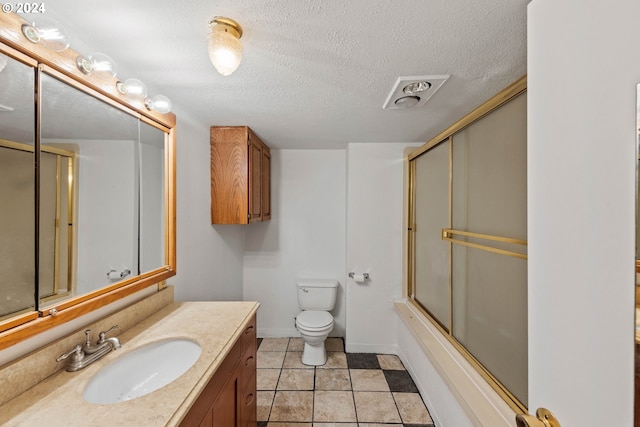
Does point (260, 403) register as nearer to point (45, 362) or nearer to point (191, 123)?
point (45, 362)

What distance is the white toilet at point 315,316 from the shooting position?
244 centimetres

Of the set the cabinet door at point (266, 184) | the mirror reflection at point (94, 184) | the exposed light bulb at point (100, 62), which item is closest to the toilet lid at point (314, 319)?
the cabinet door at point (266, 184)

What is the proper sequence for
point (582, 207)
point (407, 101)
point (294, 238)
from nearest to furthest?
point (582, 207) < point (407, 101) < point (294, 238)

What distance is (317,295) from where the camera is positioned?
2861 mm

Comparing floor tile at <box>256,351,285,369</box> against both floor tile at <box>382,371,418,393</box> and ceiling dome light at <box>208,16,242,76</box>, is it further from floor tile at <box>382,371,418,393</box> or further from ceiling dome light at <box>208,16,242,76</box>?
ceiling dome light at <box>208,16,242,76</box>

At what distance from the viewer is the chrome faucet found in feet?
3.16

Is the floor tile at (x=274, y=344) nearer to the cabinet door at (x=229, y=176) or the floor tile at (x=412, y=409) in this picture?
the floor tile at (x=412, y=409)

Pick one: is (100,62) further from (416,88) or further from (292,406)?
(292,406)

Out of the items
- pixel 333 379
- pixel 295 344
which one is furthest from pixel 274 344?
pixel 333 379

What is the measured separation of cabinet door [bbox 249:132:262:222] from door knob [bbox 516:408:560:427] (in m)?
2.02

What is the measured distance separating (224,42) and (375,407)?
2395mm

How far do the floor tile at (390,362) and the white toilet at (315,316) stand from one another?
549mm

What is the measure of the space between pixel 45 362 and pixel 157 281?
1.92 ft

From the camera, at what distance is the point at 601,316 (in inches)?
20.2
